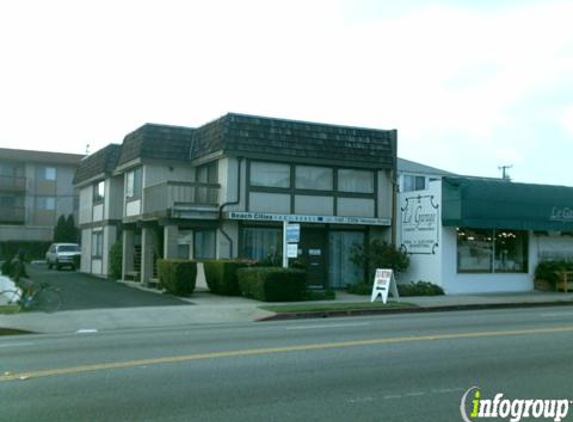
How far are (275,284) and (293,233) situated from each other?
168 cm

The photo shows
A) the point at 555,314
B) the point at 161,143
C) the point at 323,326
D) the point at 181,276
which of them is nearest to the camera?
the point at 323,326

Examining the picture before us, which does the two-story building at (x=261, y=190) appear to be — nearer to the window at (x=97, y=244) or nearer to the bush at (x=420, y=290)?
the bush at (x=420, y=290)

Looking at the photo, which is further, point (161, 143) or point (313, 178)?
point (161, 143)

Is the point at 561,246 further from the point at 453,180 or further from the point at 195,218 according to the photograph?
the point at 195,218

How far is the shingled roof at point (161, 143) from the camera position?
27.7m

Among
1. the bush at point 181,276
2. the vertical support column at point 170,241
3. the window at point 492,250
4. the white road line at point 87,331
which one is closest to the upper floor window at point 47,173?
the vertical support column at point 170,241

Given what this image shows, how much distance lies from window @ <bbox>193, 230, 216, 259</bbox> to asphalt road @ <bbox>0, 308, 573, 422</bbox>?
1286cm

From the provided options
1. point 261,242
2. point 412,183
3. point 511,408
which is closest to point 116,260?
point 261,242

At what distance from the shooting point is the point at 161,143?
28125mm

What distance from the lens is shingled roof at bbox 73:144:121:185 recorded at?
111ft

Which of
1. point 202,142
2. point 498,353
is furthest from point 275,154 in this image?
point 498,353

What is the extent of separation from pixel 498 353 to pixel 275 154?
1622 centimetres

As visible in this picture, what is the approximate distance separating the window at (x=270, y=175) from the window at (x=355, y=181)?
2.38 m

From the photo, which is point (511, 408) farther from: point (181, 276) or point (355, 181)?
point (355, 181)
